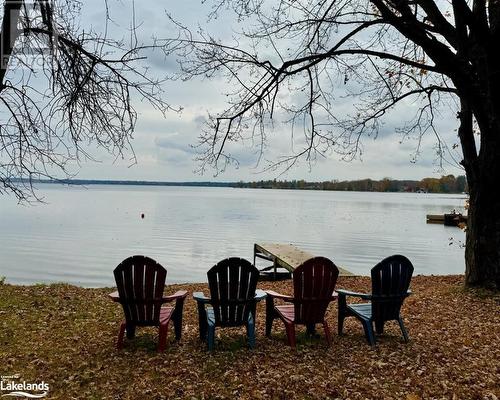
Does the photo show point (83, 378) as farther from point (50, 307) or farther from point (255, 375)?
point (50, 307)

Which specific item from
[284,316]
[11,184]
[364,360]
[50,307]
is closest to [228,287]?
[284,316]

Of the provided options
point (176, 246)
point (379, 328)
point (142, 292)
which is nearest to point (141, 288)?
point (142, 292)

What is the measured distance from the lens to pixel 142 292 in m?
4.48

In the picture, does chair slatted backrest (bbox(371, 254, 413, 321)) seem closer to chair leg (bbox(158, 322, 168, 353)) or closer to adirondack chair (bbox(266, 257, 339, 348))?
adirondack chair (bbox(266, 257, 339, 348))

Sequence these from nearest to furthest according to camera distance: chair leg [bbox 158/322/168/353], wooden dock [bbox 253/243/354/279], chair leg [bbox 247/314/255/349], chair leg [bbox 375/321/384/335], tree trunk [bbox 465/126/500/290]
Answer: chair leg [bbox 158/322/168/353], chair leg [bbox 247/314/255/349], chair leg [bbox 375/321/384/335], tree trunk [bbox 465/126/500/290], wooden dock [bbox 253/243/354/279]

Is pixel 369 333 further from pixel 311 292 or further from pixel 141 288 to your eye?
pixel 141 288

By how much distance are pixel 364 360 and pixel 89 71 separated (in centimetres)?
375

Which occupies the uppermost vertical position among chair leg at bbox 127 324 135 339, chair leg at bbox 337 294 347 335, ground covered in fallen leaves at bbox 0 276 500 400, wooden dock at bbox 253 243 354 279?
chair leg at bbox 337 294 347 335

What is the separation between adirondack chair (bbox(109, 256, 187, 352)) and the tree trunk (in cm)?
541

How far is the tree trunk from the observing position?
7203 mm

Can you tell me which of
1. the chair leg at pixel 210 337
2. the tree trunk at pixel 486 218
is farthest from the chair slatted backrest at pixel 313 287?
the tree trunk at pixel 486 218

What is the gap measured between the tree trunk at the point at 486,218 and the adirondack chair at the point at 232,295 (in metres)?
4.60

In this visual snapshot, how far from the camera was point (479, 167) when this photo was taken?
7.41m

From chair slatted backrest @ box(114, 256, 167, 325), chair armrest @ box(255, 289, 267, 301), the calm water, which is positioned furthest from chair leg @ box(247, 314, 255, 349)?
the calm water
